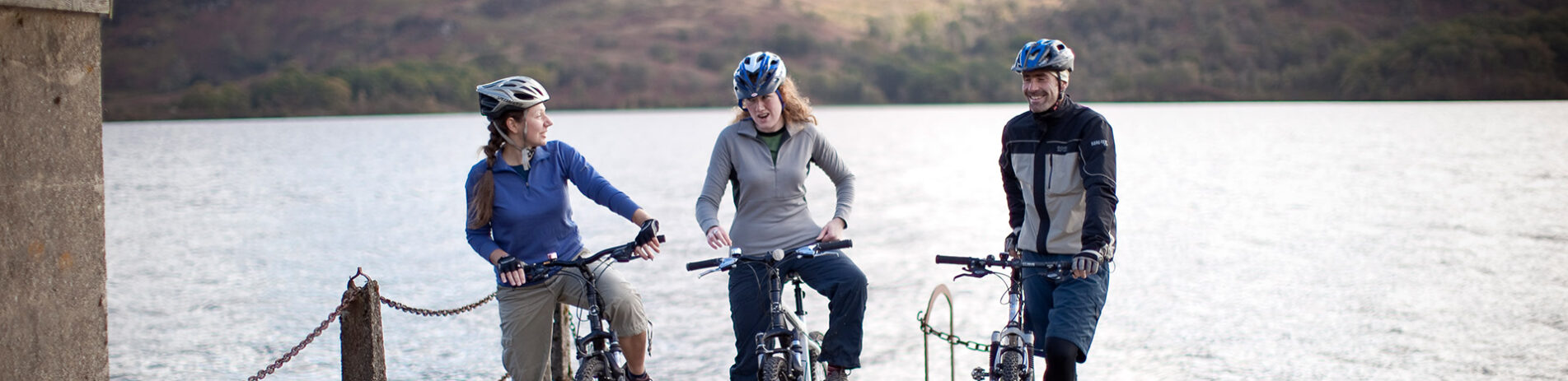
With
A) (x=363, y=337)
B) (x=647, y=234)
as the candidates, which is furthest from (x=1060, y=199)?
(x=363, y=337)

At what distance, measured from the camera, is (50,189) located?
4.82 meters

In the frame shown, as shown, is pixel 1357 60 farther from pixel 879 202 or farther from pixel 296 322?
pixel 296 322

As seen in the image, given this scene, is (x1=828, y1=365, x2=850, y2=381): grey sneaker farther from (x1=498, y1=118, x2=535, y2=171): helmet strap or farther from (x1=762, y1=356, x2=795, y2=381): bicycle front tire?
(x1=498, y1=118, x2=535, y2=171): helmet strap

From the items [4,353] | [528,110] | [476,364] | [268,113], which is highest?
[268,113]

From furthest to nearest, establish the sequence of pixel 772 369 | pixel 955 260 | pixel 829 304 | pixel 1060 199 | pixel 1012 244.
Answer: pixel 829 304, pixel 1012 244, pixel 772 369, pixel 1060 199, pixel 955 260

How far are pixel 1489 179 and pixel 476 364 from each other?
125 feet

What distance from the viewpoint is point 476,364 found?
11.8 meters

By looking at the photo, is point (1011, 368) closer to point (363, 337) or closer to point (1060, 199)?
point (1060, 199)

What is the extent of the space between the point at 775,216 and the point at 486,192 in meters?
1.19

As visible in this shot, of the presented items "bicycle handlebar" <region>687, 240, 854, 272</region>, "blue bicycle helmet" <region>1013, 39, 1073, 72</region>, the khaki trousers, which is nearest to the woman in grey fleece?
"bicycle handlebar" <region>687, 240, 854, 272</region>

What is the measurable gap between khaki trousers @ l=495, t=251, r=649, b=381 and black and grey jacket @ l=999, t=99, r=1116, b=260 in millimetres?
1548

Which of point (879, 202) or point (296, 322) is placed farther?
point (879, 202)

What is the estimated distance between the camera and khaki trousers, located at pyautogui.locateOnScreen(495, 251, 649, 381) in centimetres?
550

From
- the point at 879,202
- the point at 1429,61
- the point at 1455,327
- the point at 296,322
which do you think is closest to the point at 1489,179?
the point at 879,202
